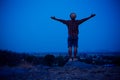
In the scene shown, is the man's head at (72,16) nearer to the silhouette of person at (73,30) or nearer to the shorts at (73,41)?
the silhouette of person at (73,30)

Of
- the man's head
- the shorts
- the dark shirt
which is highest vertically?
the man's head

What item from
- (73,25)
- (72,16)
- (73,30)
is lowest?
(73,30)

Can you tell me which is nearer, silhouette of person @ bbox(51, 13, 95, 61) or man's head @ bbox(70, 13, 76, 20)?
man's head @ bbox(70, 13, 76, 20)

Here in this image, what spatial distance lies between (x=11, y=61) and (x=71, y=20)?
3.78 m

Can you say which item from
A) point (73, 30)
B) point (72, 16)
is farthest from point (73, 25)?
point (72, 16)

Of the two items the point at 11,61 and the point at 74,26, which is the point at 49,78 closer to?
the point at 74,26

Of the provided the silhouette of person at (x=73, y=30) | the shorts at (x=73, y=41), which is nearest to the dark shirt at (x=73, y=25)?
the silhouette of person at (x=73, y=30)

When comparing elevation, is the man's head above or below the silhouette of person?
above

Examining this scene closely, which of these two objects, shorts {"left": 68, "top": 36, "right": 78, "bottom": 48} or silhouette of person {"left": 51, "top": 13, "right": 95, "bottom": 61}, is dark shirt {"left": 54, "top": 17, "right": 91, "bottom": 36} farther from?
shorts {"left": 68, "top": 36, "right": 78, "bottom": 48}

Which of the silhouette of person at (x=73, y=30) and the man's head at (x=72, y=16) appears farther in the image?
the silhouette of person at (x=73, y=30)

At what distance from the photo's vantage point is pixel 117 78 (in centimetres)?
636

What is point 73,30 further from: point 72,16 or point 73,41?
point 72,16

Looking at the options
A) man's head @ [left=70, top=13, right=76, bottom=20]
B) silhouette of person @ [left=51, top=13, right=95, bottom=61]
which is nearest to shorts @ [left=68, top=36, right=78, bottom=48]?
silhouette of person @ [left=51, top=13, right=95, bottom=61]

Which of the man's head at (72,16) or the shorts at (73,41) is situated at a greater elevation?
the man's head at (72,16)
